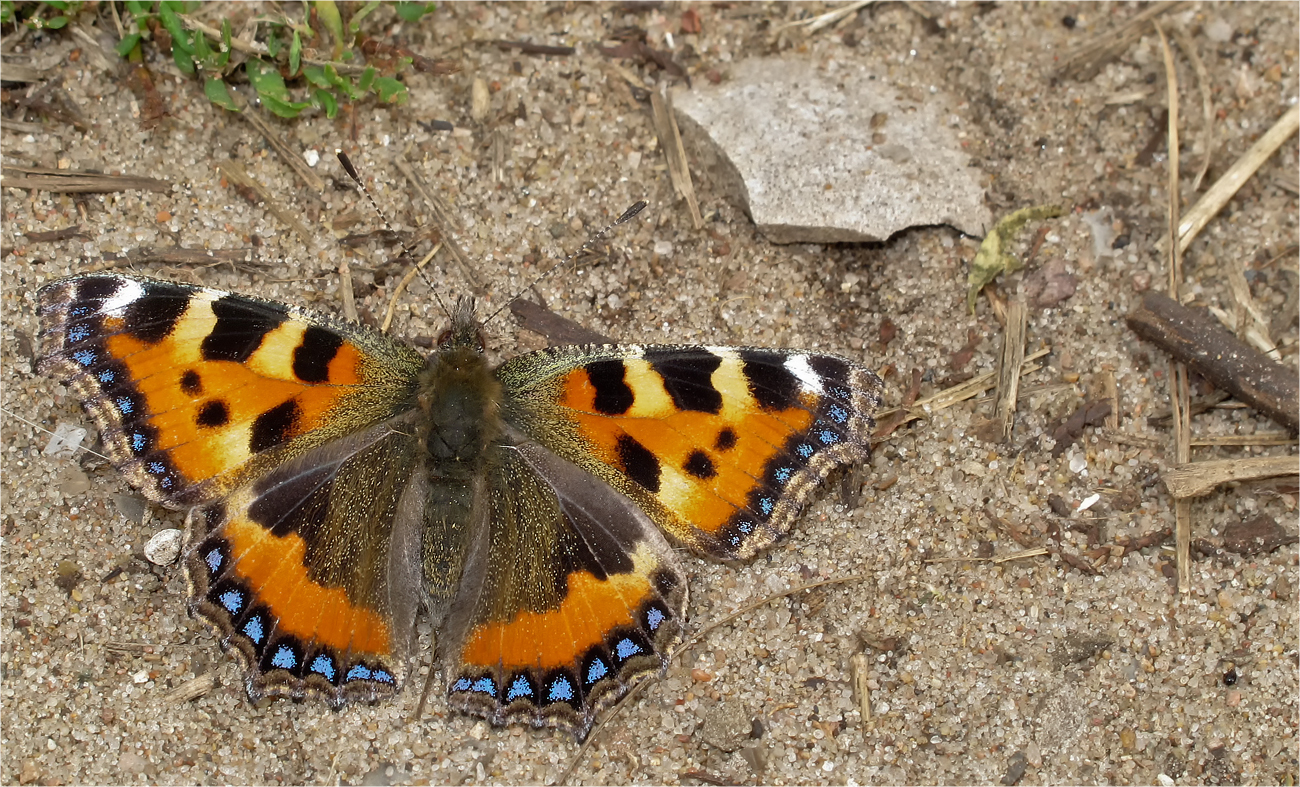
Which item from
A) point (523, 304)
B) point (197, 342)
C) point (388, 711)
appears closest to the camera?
point (197, 342)

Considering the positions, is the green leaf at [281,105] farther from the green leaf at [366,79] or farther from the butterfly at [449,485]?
the butterfly at [449,485]

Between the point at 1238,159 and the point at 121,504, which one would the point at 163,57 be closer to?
the point at 121,504

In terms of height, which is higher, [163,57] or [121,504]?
[163,57]

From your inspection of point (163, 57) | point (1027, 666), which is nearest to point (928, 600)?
point (1027, 666)

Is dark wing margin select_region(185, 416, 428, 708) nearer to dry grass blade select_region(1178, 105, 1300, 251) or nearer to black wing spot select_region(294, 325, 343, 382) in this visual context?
black wing spot select_region(294, 325, 343, 382)

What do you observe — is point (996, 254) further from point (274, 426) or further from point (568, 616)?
point (274, 426)

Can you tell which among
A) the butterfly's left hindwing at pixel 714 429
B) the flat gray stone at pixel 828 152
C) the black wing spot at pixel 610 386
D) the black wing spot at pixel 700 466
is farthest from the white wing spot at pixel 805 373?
the flat gray stone at pixel 828 152
